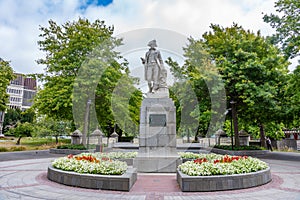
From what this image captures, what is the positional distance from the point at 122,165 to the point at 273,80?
14.3m

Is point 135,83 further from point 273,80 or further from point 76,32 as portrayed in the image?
point 273,80

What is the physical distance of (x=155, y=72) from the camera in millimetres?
11617

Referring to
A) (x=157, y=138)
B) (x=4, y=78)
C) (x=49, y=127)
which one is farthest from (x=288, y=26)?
(x=49, y=127)

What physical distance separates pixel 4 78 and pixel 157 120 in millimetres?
22150

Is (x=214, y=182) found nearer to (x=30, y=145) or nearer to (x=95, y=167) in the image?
(x=95, y=167)

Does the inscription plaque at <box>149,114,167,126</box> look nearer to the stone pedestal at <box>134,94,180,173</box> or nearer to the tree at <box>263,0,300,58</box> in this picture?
the stone pedestal at <box>134,94,180,173</box>

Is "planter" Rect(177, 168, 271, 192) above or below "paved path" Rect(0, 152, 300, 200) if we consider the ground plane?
above

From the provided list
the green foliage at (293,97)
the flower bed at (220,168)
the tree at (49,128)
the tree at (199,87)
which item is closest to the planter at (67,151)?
the tree at (199,87)

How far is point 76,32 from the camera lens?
2178 centimetres

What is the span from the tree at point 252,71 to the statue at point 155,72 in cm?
724

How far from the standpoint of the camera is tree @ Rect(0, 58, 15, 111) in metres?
24.8

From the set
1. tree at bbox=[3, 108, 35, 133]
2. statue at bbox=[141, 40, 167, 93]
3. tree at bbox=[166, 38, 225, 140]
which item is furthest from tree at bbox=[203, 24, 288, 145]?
tree at bbox=[3, 108, 35, 133]

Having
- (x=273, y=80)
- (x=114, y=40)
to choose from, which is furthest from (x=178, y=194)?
(x=114, y=40)

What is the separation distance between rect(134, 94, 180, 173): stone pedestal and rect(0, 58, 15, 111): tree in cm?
2092
